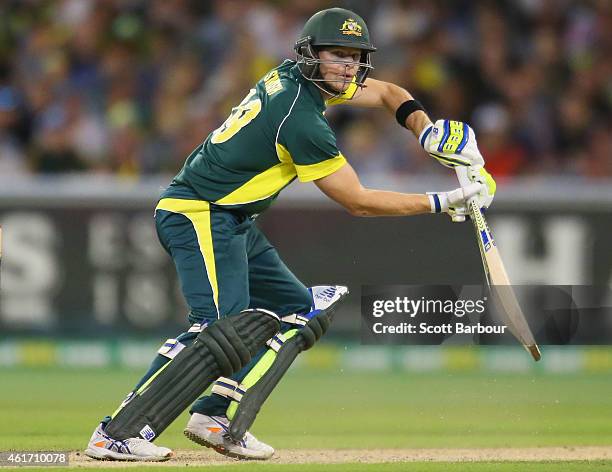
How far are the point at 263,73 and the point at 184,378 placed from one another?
20.0ft

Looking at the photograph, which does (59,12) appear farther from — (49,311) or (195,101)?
(49,311)

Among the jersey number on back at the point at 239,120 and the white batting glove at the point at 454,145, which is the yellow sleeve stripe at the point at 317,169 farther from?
the white batting glove at the point at 454,145

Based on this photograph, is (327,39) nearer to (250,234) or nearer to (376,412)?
(250,234)

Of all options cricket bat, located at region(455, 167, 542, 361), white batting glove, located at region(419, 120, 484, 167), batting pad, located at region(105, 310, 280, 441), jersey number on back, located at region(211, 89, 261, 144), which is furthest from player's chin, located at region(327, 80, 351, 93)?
batting pad, located at region(105, 310, 280, 441)

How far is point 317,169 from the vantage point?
5844 millimetres

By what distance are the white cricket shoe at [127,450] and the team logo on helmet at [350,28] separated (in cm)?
199

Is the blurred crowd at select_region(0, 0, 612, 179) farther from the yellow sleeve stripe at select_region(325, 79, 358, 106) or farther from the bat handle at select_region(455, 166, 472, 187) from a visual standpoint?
the bat handle at select_region(455, 166, 472, 187)

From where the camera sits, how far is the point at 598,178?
1102 cm

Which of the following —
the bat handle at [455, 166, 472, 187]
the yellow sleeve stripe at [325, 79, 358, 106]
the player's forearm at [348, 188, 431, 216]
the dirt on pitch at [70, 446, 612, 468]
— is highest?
the yellow sleeve stripe at [325, 79, 358, 106]

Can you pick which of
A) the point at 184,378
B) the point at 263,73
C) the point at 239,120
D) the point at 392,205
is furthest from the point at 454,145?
the point at 263,73

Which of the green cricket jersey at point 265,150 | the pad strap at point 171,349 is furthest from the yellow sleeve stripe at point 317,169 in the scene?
the pad strap at point 171,349

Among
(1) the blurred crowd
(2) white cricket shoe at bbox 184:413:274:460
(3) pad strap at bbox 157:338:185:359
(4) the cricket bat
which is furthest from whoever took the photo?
(1) the blurred crowd

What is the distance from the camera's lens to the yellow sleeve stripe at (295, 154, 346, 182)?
230 inches

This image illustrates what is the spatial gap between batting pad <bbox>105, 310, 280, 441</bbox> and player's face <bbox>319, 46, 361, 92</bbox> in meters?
1.13
